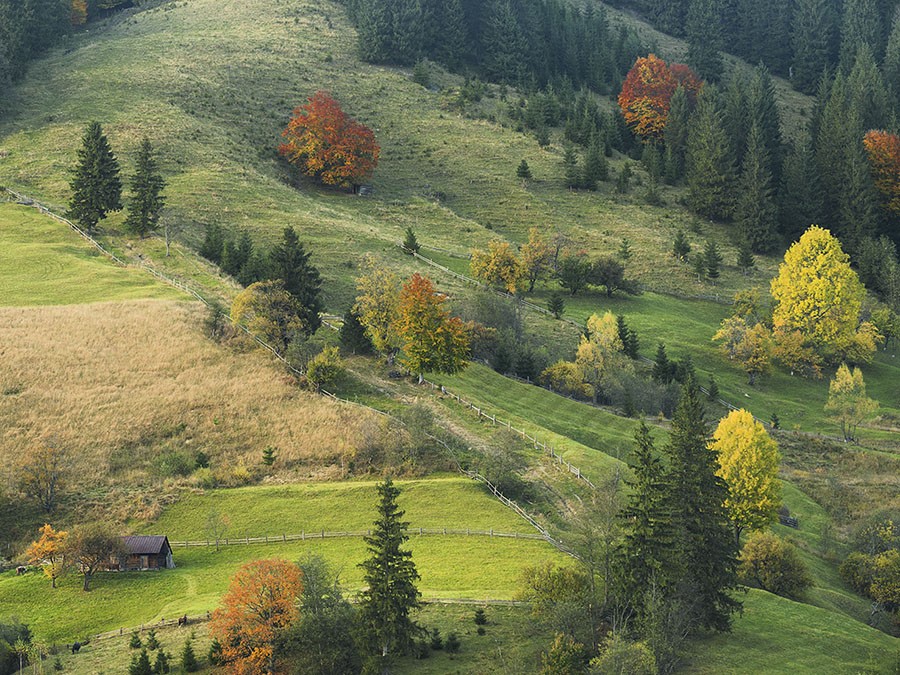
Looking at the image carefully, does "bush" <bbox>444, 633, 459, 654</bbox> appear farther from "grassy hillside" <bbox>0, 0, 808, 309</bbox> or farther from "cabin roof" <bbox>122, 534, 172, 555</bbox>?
"grassy hillside" <bbox>0, 0, 808, 309</bbox>

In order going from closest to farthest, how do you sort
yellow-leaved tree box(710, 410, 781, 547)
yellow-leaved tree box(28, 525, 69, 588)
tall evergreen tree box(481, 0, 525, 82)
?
yellow-leaved tree box(28, 525, 69, 588)
yellow-leaved tree box(710, 410, 781, 547)
tall evergreen tree box(481, 0, 525, 82)

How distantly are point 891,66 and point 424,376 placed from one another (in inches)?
5847

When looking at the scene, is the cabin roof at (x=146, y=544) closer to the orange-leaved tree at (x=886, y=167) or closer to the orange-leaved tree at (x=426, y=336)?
the orange-leaved tree at (x=426, y=336)

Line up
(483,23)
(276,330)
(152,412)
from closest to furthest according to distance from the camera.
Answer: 1. (152,412)
2. (276,330)
3. (483,23)

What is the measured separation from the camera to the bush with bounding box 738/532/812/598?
57219 millimetres

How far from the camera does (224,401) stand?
73.4 meters

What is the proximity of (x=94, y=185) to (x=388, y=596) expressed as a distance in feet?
271

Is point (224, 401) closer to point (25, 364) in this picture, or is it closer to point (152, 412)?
point (152, 412)

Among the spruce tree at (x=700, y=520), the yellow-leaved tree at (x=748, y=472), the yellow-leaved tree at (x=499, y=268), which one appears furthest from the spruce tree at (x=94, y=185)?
the spruce tree at (x=700, y=520)

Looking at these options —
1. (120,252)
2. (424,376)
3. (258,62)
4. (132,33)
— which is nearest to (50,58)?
(132,33)

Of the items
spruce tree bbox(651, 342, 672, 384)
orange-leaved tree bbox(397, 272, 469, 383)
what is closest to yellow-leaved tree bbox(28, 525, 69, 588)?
orange-leaved tree bbox(397, 272, 469, 383)

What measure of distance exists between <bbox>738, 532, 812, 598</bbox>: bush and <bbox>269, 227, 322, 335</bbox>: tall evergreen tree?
1810 inches

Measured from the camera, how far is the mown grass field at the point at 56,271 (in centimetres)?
8988

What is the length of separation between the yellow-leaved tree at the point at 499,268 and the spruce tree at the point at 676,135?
5381cm
